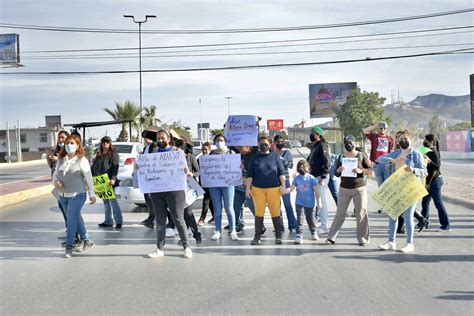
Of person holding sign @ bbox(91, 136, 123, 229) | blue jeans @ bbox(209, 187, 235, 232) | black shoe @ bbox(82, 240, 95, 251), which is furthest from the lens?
person holding sign @ bbox(91, 136, 123, 229)

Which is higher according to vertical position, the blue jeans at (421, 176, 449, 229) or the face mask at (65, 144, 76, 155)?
the face mask at (65, 144, 76, 155)

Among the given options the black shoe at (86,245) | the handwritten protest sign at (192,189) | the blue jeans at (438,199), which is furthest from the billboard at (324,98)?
the black shoe at (86,245)

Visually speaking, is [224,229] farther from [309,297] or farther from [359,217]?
[309,297]

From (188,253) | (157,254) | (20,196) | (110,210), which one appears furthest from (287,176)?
(20,196)

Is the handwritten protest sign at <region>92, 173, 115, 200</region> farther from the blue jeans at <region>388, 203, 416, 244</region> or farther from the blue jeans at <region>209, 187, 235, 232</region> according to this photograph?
the blue jeans at <region>388, 203, 416, 244</region>

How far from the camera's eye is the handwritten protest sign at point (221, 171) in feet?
31.6

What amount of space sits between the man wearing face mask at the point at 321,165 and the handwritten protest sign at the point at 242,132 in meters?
1.25

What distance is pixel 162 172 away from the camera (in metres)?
8.23

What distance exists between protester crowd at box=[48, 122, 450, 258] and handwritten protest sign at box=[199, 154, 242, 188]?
0.11m

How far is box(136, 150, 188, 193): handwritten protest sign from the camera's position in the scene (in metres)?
8.19

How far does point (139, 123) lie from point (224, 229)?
38.5m

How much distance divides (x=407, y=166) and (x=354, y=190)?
34.3 inches

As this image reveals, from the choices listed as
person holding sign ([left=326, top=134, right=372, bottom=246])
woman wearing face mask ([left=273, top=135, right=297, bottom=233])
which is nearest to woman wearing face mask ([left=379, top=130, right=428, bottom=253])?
person holding sign ([left=326, top=134, right=372, bottom=246])

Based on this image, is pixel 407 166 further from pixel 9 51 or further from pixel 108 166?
pixel 9 51
